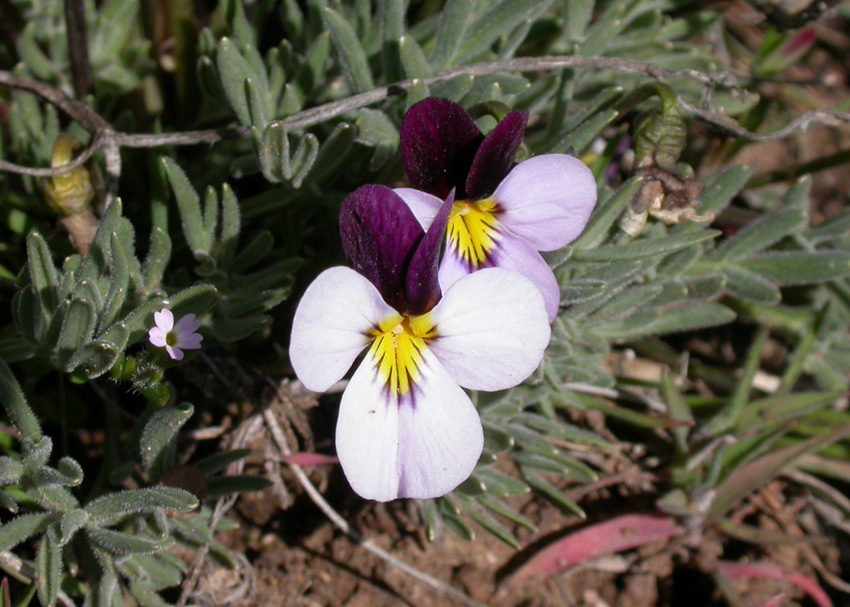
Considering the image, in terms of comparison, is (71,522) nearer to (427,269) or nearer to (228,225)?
(228,225)

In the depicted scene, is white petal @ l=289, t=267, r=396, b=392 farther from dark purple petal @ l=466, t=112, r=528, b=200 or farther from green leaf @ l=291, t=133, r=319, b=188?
green leaf @ l=291, t=133, r=319, b=188

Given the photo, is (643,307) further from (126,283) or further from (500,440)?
(126,283)

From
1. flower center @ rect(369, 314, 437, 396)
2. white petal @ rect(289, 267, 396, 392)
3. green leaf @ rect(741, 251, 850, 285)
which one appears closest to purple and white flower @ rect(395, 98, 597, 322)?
flower center @ rect(369, 314, 437, 396)

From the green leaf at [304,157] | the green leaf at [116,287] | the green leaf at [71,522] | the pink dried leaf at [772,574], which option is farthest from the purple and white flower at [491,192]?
the pink dried leaf at [772,574]

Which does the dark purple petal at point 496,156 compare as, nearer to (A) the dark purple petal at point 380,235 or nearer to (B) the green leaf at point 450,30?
(A) the dark purple petal at point 380,235

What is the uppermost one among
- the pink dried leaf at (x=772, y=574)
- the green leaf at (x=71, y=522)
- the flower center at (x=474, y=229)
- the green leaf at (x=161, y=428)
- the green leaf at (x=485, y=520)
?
the flower center at (x=474, y=229)

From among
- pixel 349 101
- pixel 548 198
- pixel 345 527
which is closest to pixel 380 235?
pixel 548 198
